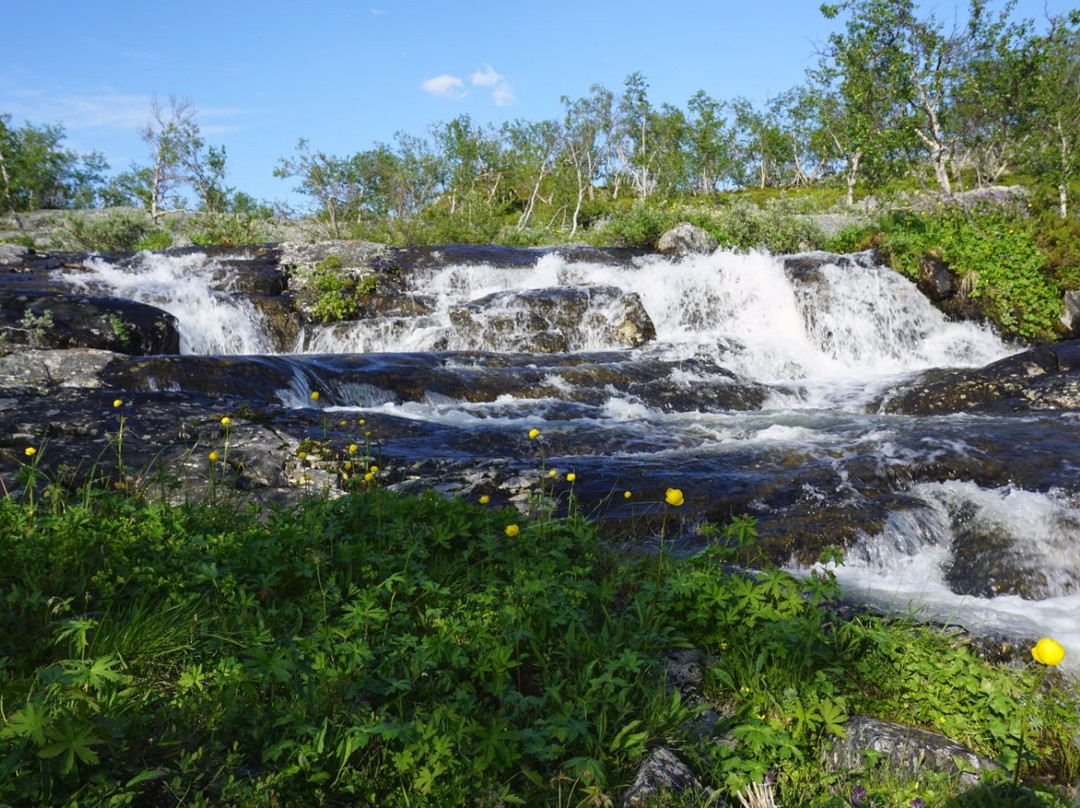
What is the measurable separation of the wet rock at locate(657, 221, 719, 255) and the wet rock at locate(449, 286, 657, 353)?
574 centimetres

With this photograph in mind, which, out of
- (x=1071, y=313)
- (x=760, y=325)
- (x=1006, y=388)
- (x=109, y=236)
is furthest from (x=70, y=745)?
(x=109, y=236)

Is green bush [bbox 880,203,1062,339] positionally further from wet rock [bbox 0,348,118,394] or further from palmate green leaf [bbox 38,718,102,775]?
palmate green leaf [bbox 38,718,102,775]

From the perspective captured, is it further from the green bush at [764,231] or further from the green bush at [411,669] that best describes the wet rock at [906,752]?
the green bush at [764,231]

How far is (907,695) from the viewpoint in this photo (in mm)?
2777

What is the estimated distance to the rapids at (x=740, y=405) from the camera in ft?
16.9

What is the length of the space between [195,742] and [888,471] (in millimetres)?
6373

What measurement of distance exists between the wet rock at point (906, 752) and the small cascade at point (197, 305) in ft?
43.4

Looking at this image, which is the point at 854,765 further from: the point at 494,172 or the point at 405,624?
the point at 494,172

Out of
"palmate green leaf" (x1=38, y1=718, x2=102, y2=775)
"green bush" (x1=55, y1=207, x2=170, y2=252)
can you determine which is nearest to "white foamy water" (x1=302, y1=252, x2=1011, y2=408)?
"palmate green leaf" (x1=38, y1=718, x2=102, y2=775)

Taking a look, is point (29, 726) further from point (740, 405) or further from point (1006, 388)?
point (1006, 388)

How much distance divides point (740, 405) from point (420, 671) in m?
9.43

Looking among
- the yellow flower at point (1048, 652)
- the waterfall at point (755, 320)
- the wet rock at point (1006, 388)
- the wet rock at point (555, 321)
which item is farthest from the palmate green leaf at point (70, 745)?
the wet rock at point (555, 321)

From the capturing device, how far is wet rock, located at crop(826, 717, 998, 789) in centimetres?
240

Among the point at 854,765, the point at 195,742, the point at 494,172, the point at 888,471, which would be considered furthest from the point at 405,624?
the point at 494,172
